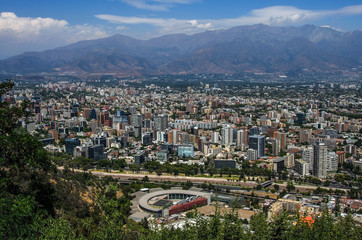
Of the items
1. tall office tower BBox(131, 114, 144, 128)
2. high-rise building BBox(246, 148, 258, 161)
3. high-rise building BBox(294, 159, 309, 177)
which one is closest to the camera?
high-rise building BBox(294, 159, 309, 177)

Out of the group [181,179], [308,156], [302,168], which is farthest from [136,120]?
[302,168]

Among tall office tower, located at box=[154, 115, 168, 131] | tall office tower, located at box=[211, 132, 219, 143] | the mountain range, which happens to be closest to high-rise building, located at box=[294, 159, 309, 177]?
tall office tower, located at box=[211, 132, 219, 143]

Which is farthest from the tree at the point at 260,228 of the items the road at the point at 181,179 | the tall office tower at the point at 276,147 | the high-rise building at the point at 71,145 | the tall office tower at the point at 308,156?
the high-rise building at the point at 71,145

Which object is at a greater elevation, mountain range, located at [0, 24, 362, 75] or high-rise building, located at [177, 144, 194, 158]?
mountain range, located at [0, 24, 362, 75]

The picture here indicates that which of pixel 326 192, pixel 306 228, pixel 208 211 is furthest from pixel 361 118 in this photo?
pixel 306 228

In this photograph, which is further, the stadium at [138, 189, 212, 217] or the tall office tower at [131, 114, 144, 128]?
the tall office tower at [131, 114, 144, 128]

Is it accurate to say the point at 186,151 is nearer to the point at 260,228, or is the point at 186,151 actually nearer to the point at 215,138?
the point at 215,138

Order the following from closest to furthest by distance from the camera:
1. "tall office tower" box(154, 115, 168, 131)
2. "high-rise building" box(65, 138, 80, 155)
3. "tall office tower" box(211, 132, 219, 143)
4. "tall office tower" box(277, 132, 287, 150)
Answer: "high-rise building" box(65, 138, 80, 155) → "tall office tower" box(277, 132, 287, 150) → "tall office tower" box(211, 132, 219, 143) → "tall office tower" box(154, 115, 168, 131)

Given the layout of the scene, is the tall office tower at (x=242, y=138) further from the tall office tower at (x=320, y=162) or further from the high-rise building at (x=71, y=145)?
the high-rise building at (x=71, y=145)

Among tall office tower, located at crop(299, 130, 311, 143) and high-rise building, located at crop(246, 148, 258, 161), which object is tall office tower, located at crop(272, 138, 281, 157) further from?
tall office tower, located at crop(299, 130, 311, 143)
